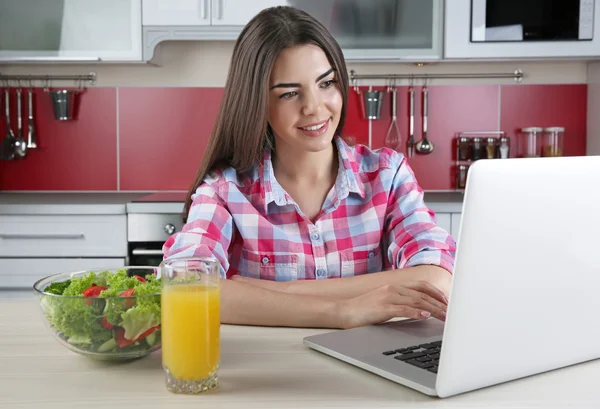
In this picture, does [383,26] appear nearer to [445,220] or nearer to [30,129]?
[445,220]

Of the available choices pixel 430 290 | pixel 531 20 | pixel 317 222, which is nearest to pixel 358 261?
pixel 317 222

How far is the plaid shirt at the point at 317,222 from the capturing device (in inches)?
65.5

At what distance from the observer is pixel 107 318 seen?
3.12 ft

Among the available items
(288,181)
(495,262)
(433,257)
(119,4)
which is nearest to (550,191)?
(495,262)

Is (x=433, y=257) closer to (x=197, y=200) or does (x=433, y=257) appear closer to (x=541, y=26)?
(x=197, y=200)

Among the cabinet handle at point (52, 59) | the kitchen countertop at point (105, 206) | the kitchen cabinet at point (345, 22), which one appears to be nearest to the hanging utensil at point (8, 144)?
the cabinet handle at point (52, 59)

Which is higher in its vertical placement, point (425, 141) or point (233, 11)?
point (233, 11)

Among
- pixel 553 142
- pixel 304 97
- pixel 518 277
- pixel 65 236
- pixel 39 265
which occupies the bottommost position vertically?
pixel 39 265

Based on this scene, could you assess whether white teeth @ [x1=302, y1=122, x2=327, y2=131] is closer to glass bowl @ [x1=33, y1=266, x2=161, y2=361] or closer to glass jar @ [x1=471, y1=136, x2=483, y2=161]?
glass bowl @ [x1=33, y1=266, x2=161, y2=361]

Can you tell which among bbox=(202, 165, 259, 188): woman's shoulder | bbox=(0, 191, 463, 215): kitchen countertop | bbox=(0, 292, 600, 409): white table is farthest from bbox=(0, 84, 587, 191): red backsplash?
bbox=(0, 292, 600, 409): white table

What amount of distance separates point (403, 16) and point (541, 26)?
1.77ft

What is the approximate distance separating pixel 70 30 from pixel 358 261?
5.93 ft

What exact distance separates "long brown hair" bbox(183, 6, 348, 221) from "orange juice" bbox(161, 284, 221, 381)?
787 mm

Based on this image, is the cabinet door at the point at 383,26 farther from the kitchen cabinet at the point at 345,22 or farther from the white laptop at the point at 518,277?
the white laptop at the point at 518,277
